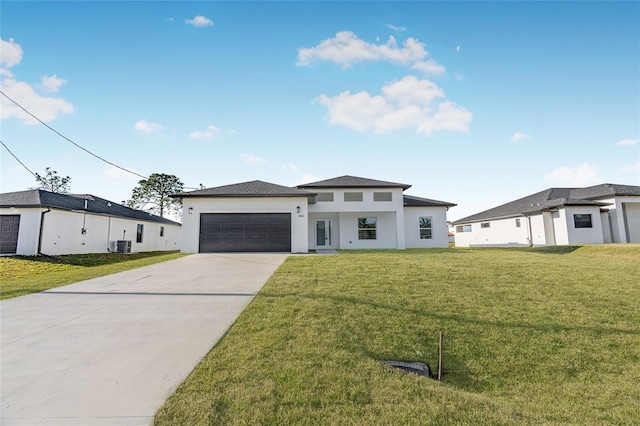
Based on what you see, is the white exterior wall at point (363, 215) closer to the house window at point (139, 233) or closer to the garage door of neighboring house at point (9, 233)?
the house window at point (139, 233)

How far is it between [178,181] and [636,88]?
41367 millimetres

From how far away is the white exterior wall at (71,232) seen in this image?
50.2ft

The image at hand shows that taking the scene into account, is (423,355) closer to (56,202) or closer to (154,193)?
(56,202)

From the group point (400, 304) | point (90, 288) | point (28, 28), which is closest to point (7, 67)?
point (28, 28)

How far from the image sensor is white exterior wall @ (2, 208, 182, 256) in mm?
15312

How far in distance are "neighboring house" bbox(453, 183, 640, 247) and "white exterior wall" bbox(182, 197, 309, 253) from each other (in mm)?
16446

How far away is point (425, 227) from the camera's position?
19.7 metres

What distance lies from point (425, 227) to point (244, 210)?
476 inches

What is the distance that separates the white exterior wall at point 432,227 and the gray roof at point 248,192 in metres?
8.11

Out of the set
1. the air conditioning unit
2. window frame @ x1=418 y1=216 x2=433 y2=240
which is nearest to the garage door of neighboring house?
the air conditioning unit

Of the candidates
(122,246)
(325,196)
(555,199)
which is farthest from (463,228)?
(122,246)

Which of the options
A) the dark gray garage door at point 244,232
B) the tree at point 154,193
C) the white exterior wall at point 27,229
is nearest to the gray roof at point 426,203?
the dark gray garage door at point 244,232

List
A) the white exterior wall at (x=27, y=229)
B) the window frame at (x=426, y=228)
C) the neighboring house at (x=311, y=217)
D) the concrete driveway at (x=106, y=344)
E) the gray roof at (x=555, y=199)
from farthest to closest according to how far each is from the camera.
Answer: the window frame at (x=426, y=228) < the gray roof at (x=555, y=199) < the white exterior wall at (x=27, y=229) < the neighboring house at (x=311, y=217) < the concrete driveway at (x=106, y=344)

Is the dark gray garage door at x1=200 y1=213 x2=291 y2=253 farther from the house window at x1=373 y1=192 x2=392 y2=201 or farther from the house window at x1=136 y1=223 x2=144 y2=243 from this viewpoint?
the house window at x1=136 y1=223 x2=144 y2=243
